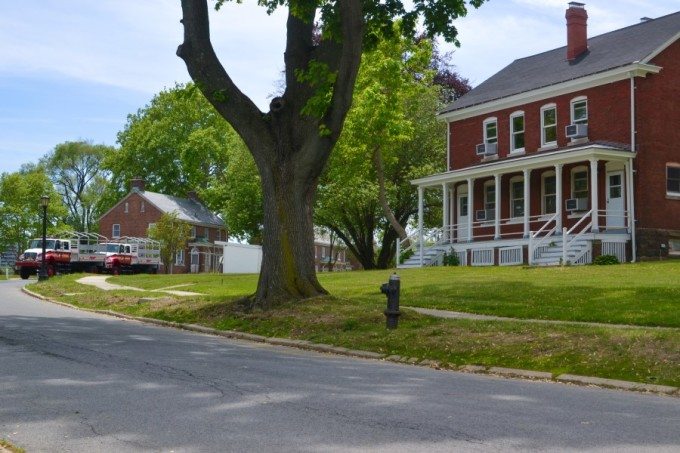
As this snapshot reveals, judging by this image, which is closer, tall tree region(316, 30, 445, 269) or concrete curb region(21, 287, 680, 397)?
concrete curb region(21, 287, 680, 397)

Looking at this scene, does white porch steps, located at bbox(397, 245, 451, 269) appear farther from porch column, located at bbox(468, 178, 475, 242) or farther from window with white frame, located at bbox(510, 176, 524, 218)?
window with white frame, located at bbox(510, 176, 524, 218)

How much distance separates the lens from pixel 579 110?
119ft

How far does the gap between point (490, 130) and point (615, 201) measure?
25.7 feet

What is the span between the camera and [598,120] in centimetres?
3516

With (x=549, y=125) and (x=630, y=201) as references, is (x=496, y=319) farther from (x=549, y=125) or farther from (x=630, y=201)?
(x=549, y=125)

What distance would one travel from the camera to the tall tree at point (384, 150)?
133 feet

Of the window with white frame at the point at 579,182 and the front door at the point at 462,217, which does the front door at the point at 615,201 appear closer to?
the window with white frame at the point at 579,182

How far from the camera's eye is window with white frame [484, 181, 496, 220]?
39.9 m

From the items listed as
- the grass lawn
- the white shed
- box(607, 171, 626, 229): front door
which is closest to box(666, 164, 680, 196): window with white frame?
box(607, 171, 626, 229): front door

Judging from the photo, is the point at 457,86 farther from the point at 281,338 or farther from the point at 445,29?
the point at 281,338

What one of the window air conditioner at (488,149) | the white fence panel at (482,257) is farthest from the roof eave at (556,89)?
the white fence panel at (482,257)

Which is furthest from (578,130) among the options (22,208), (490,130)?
(22,208)

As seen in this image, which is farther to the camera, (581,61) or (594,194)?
(581,61)

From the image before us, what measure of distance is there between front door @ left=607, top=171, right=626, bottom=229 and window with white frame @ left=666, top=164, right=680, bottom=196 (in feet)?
5.90
